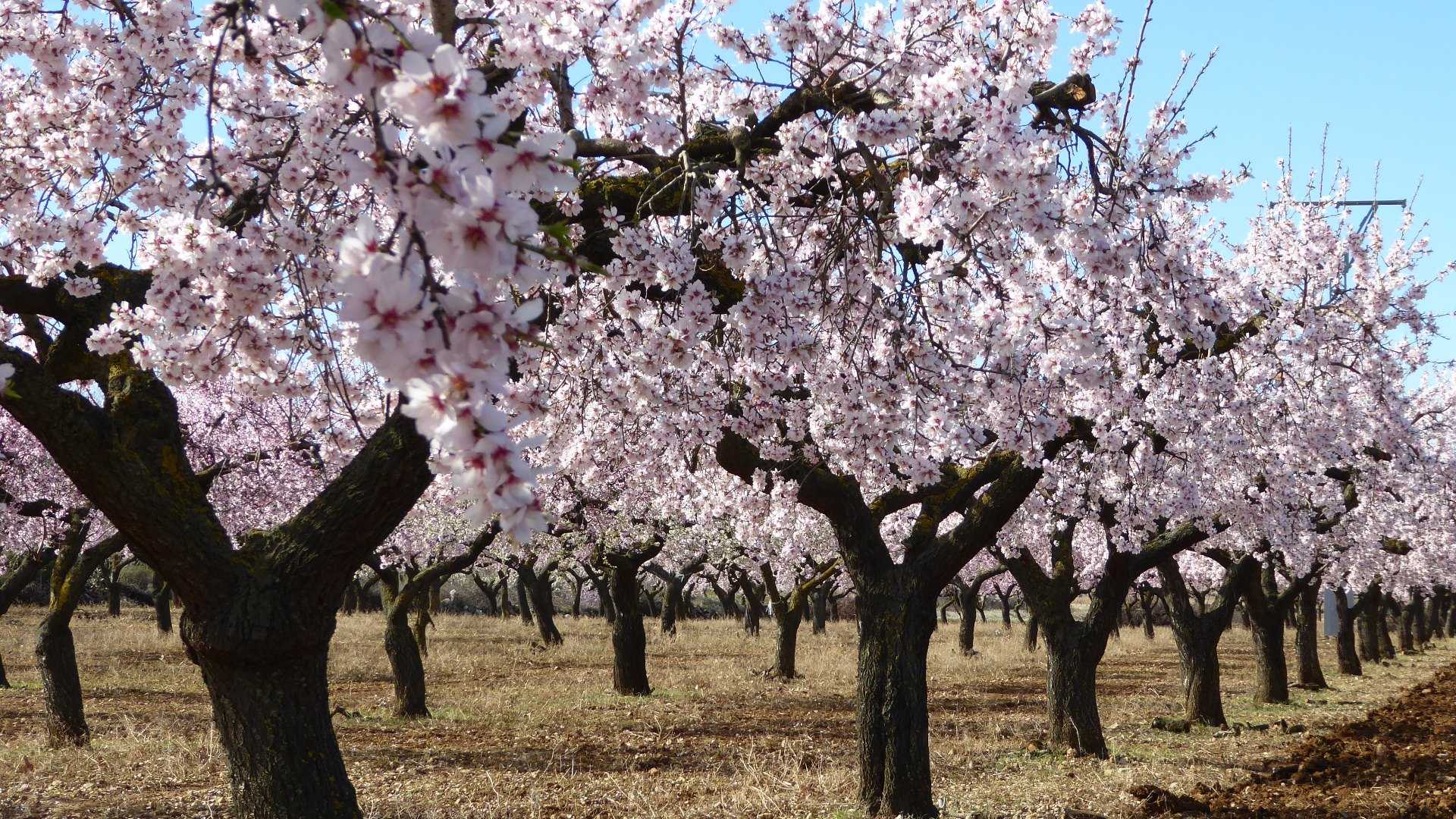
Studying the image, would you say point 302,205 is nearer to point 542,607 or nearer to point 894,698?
point 894,698

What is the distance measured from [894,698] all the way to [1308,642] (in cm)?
1872

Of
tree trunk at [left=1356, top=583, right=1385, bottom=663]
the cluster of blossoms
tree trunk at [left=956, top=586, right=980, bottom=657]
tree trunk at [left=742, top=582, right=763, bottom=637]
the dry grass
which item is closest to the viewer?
the cluster of blossoms

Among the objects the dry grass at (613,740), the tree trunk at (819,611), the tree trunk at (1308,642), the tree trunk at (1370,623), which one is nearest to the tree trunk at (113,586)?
the dry grass at (613,740)

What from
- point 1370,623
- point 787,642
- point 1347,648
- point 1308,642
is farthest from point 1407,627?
point 787,642

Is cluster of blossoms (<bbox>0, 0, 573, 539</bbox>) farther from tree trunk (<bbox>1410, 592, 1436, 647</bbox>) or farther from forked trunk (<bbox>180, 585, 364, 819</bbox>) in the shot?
tree trunk (<bbox>1410, 592, 1436, 647</bbox>)

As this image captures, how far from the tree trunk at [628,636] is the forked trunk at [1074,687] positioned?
27.8 feet

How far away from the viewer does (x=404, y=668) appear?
631 inches

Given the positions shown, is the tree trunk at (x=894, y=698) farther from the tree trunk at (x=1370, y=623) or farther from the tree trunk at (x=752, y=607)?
the tree trunk at (x=752, y=607)

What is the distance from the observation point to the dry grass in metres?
9.94

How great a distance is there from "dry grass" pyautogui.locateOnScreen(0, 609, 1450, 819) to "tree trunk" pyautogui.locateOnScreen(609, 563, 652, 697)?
0.53m

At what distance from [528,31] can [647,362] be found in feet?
7.28

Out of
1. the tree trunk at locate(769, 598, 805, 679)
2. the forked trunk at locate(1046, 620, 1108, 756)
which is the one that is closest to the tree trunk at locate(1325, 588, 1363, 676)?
the tree trunk at locate(769, 598, 805, 679)

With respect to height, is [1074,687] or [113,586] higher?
[113,586]

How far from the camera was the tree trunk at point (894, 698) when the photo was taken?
9.02m
